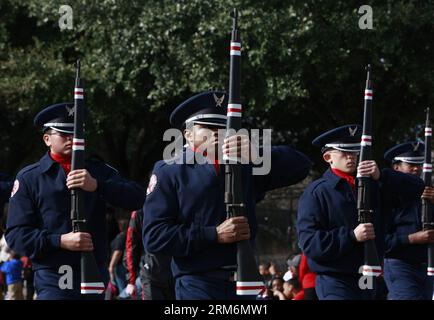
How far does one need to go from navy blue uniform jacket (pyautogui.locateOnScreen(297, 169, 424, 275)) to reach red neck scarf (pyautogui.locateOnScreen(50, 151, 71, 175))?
1.91 meters

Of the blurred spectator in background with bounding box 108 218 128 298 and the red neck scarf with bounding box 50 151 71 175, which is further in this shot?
the blurred spectator in background with bounding box 108 218 128 298

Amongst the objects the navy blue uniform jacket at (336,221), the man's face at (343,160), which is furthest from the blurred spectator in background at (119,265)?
the navy blue uniform jacket at (336,221)

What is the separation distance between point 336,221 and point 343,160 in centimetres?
59

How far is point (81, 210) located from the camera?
709cm

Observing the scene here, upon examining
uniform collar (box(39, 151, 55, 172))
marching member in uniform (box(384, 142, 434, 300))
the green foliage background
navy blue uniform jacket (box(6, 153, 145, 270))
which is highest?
the green foliage background

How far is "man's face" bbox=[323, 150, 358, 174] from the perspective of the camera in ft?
27.7

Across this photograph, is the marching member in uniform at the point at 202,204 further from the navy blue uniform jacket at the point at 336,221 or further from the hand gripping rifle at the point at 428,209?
the hand gripping rifle at the point at 428,209

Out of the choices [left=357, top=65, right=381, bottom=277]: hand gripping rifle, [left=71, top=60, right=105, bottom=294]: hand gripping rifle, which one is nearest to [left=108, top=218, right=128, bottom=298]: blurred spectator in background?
[left=357, top=65, right=381, bottom=277]: hand gripping rifle

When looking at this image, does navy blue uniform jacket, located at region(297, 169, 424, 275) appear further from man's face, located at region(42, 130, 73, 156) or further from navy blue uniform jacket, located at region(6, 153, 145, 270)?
man's face, located at region(42, 130, 73, 156)

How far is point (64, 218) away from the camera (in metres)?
7.29

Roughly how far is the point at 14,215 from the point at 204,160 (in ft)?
4.79

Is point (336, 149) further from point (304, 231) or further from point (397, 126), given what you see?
point (397, 126)

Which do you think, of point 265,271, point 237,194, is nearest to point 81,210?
point 237,194

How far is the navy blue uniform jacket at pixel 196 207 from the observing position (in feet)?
21.6
